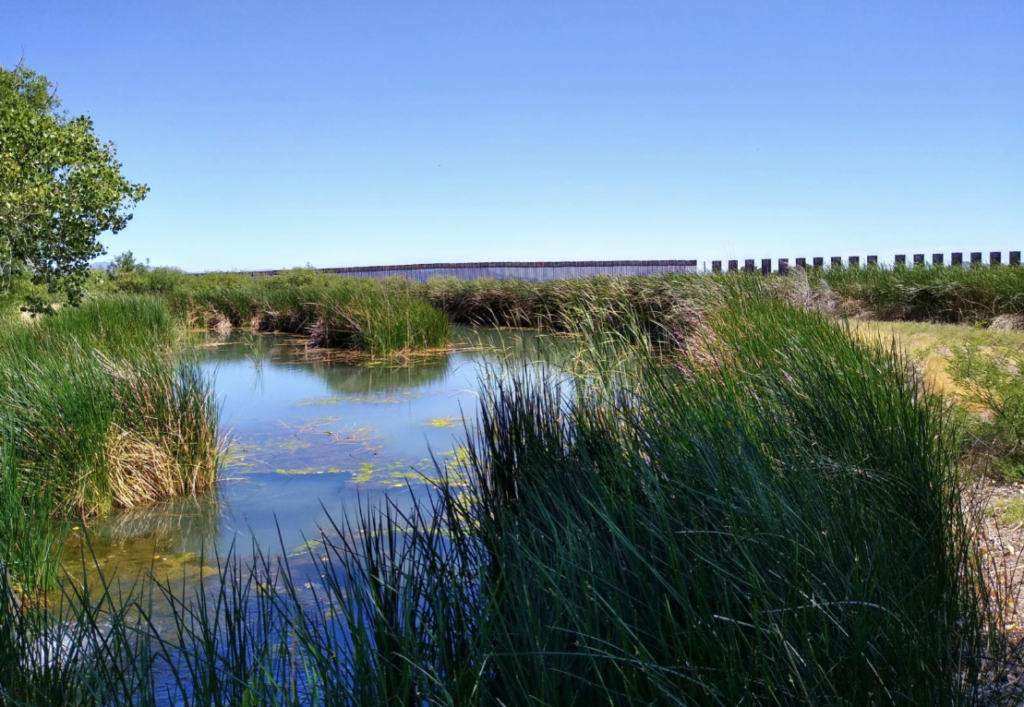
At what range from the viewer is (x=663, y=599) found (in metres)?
1.79

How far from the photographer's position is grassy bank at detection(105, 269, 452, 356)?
36.0 feet

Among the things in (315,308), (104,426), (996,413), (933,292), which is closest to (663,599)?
(996,413)

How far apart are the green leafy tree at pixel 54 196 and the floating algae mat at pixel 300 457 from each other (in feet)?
4.99

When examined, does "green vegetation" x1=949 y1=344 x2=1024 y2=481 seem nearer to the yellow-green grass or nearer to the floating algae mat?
the yellow-green grass

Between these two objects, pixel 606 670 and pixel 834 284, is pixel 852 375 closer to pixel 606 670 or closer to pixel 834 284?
pixel 606 670

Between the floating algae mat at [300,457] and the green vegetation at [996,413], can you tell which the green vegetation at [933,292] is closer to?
the floating algae mat at [300,457]

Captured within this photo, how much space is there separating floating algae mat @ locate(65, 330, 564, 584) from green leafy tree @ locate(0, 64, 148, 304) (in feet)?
4.99

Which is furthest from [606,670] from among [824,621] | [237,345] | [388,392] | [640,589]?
[237,345]

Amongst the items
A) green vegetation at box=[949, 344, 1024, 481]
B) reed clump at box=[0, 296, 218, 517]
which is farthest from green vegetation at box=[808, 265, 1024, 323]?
reed clump at box=[0, 296, 218, 517]

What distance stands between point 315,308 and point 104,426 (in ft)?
31.7

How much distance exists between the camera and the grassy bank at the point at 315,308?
1098 cm

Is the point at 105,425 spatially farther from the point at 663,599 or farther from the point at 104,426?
the point at 663,599

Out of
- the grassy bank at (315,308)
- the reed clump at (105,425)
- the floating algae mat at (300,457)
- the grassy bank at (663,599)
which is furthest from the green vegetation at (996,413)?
the grassy bank at (315,308)

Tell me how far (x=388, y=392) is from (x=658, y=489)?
6.31 metres
